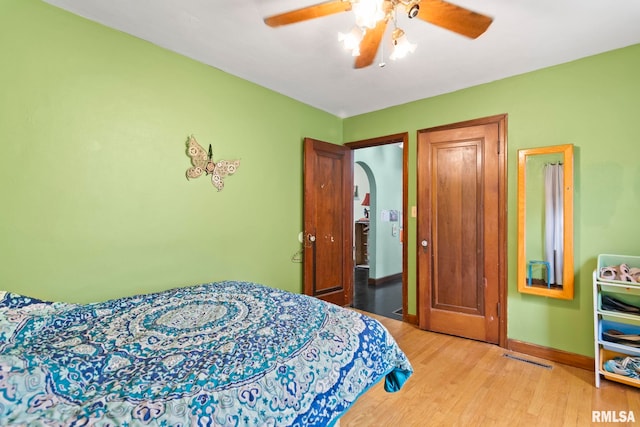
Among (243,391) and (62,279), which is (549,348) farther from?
(62,279)

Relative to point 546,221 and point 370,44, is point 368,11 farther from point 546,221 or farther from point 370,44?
point 546,221

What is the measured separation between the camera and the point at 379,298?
4.41m

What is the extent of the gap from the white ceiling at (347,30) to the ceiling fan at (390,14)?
0.29m

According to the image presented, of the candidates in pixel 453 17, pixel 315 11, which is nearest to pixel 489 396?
pixel 453 17

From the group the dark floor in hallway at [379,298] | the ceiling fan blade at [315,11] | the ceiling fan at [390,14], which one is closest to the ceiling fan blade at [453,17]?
the ceiling fan at [390,14]

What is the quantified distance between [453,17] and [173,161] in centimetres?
217

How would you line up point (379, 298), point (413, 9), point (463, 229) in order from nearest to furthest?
point (413, 9) → point (463, 229) → point (379, 298)

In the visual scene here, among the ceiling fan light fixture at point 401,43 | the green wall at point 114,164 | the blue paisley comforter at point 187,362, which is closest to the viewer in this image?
the blue paisley comforter at point 187,362

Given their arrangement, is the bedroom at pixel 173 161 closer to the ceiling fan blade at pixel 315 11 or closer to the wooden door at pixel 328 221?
the wooden door at pixel 328 221

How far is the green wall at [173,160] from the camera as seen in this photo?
1812 mm

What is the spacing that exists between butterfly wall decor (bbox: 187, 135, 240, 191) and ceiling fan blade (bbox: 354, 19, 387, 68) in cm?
143

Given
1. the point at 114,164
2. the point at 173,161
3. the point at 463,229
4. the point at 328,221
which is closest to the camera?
the point at 114,164

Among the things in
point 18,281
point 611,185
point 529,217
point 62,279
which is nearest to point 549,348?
point 529,217

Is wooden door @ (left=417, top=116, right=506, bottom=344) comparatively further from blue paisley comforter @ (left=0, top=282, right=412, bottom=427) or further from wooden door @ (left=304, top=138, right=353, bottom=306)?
blue paisley comforter @ (left=0, top=282, right=412, bottom=427)
